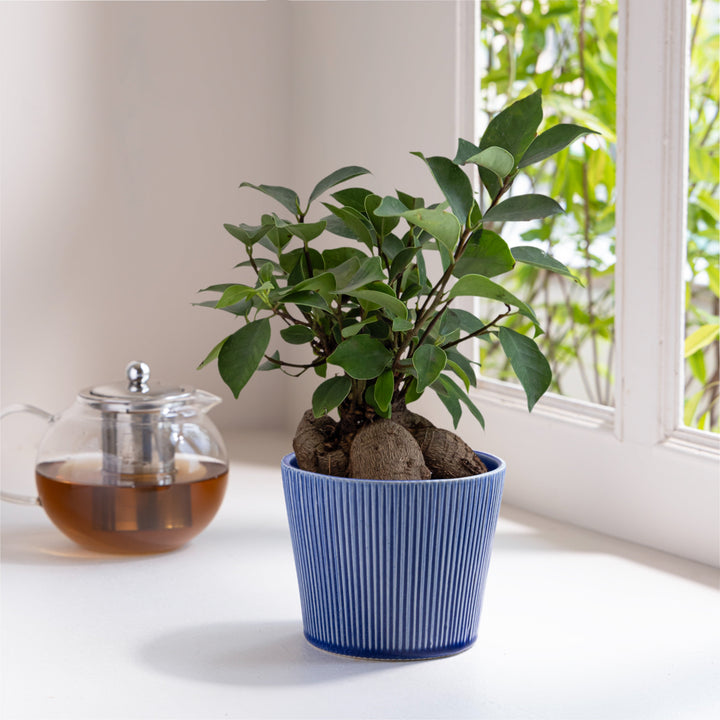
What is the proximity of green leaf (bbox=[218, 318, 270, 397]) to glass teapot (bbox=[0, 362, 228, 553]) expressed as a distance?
242 mm

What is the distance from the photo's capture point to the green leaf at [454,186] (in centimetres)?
57

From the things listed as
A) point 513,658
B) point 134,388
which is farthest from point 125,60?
point 513,658

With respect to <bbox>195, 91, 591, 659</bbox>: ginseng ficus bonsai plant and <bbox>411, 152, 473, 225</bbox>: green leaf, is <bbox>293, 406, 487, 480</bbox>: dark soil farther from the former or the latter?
<bbox>411, 152, 473, 225</bbox>: green leaf

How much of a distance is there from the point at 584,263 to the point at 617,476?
0.60 m

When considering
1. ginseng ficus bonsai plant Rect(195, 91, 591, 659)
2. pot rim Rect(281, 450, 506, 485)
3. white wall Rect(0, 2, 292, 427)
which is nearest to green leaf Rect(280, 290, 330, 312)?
ginseng ficus bonsai plant Rect(195, 91, 591, 659)

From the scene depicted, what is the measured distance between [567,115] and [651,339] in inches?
19.7

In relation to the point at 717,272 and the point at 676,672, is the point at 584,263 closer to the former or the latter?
the point at 717,272

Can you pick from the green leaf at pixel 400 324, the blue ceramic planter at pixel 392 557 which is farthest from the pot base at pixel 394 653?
the green leaf at pixel 400 324

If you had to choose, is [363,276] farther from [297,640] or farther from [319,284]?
[297,640]

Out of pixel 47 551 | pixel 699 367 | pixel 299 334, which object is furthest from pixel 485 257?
pixel 699 367

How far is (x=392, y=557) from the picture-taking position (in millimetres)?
597

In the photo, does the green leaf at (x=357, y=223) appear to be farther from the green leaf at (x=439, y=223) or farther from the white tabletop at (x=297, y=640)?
the white tabletop at (x=297, y=640)

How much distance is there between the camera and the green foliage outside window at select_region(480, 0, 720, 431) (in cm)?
112

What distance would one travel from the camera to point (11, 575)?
32.1 inches
